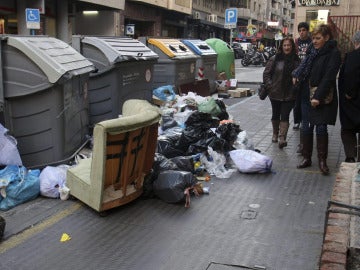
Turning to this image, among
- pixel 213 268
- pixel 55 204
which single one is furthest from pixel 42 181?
pixel 213 268

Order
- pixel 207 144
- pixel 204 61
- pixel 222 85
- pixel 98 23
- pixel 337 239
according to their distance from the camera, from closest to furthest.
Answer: pixel 337 239, pixel 207 144, pixel 204 61, pixel 222 85, pixel 98 23

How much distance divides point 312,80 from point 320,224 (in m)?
2.03

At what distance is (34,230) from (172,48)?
7811mm

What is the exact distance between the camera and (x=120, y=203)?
445 centimetres

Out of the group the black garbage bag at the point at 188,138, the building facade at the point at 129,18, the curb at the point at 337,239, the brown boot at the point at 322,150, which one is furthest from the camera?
the building facade at the point at 129,18

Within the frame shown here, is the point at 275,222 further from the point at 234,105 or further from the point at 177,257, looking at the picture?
the point at 234,105

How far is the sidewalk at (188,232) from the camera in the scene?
3.49 m

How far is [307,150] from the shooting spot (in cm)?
600

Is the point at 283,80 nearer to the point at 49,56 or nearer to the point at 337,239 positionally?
the point at 49,56

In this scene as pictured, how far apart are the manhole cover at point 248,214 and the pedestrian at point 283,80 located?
2766 mm

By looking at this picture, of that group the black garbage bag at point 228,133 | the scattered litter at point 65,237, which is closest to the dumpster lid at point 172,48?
the black garbage bag at point 228,133

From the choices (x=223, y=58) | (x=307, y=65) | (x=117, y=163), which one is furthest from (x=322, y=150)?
(x=223, y=58)

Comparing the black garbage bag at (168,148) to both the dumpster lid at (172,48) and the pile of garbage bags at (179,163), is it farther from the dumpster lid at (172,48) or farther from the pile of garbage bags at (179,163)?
the dumpster lid at (172,48)

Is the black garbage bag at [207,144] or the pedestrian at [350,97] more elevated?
the pedestrian at [350,97]
